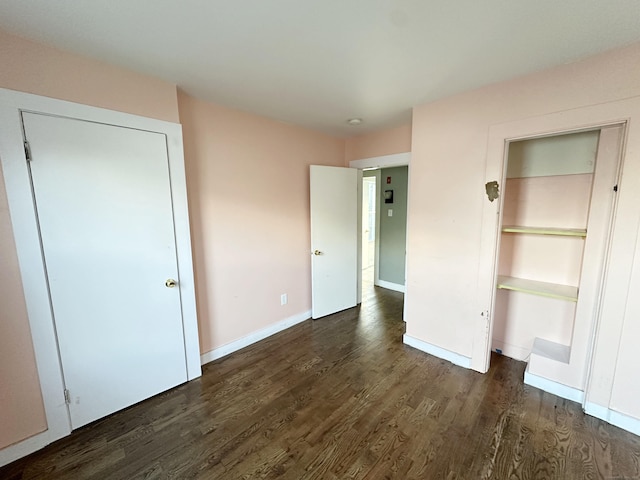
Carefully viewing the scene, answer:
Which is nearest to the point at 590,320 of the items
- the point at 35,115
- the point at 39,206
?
the point at 39,206

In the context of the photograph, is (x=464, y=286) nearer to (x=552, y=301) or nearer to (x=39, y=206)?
(x=552, y=301)

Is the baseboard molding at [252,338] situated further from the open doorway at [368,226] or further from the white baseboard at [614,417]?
the white baseboard at [614,417]

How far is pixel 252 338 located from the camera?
9.29ft

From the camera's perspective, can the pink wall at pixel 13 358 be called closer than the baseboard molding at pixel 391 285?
Yes

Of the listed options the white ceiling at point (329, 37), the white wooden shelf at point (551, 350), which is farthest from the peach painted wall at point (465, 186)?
the white wooden shelf at point (551, 350)

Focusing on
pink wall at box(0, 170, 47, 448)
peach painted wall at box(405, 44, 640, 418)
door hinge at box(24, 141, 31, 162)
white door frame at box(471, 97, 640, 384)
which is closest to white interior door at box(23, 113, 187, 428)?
door hinge at box(24, 141, 31, 162)

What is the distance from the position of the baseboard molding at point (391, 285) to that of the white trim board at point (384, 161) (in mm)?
2166

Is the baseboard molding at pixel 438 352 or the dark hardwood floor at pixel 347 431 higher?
the baseboard molding at pixel 438 352

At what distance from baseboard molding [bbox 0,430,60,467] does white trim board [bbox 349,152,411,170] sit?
3471mm

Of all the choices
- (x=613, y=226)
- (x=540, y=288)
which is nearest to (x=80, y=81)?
(x=613, y=226)

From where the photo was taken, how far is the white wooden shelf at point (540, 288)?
79.4 inches

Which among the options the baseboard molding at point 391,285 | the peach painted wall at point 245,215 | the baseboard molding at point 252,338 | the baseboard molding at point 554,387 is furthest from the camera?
the baseboard molding at point 391,285

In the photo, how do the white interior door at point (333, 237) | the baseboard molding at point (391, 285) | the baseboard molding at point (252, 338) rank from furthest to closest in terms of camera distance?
the baseboard molding at point (391, 285)
the white interior door at point (333, 237)
the baseboard molding at point (252, 338)

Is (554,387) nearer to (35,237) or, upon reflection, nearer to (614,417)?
(614,417)
